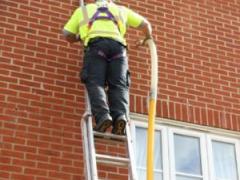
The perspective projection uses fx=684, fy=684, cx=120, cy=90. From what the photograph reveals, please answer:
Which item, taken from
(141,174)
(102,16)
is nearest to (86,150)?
(141,174)

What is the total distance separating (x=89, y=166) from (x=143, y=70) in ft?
6.77

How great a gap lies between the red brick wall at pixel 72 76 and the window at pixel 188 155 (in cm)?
18

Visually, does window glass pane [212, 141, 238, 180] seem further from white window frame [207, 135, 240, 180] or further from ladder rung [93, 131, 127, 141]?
ladder rung [93, 131, 127, 141]

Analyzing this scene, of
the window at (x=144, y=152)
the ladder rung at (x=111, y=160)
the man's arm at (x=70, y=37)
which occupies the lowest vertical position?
the ladder rung at (x=111, y=160)

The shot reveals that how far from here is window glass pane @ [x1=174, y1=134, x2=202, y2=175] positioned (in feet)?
24.7

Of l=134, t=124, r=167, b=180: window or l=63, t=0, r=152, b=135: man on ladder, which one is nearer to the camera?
Answer: l=63, t=0, r=152, b=135: man on ladder

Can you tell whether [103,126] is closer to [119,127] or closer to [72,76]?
[119,127]

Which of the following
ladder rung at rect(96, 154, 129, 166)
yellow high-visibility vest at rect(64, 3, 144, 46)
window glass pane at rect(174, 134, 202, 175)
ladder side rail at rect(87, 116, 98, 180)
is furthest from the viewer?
window glass pane at rect(174, 134, 202, 175)

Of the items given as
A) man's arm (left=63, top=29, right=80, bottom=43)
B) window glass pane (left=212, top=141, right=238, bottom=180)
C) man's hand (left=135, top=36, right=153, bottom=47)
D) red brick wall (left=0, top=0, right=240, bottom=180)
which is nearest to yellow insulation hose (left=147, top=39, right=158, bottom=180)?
man's hand (left=135, top=36, right=153, bottom=47)

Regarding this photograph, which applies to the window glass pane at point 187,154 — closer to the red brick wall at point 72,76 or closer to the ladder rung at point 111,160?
the red brick wall at point 72,76

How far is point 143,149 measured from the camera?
7.49 m

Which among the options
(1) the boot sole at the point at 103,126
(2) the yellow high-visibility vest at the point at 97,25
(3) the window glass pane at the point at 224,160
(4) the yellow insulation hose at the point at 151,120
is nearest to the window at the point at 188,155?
(3) the window glass pane at the point at 224,160

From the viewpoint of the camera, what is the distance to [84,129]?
255 inches

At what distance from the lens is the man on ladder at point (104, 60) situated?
6.40 meters
